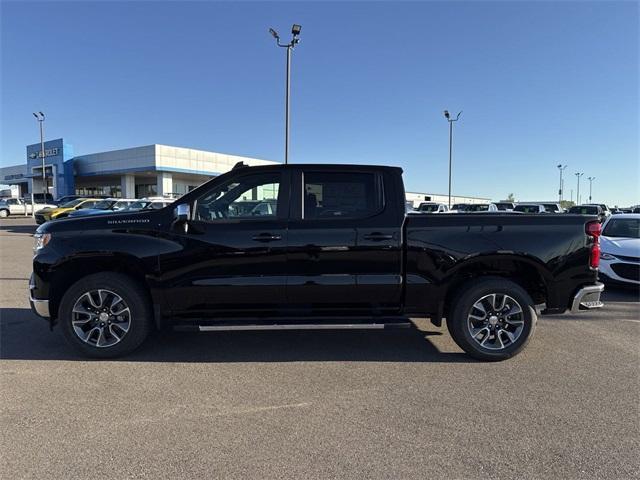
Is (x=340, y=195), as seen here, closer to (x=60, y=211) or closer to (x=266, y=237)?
(x=266, y=237)

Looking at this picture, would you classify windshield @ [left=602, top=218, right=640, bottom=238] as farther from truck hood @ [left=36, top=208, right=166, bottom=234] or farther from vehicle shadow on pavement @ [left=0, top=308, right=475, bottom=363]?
truck hood @ [left=36, top=208, right=166, bottom=234]

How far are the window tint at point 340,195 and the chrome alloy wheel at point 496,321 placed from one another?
1509 millimetres

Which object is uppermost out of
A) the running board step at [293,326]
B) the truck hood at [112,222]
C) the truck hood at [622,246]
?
the truck hood at [112,222]

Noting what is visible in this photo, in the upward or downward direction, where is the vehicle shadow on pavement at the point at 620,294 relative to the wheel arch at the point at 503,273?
downward

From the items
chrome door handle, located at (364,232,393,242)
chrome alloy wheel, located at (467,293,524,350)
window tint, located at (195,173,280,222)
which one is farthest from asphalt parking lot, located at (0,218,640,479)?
window tint, located at (195,173,280,222)

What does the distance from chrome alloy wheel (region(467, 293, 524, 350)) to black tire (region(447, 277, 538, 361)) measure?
2 centimetres

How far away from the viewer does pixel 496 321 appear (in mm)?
4809

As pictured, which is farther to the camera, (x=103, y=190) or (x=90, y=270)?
(x=103, y=190)

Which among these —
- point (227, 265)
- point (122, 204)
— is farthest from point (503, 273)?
point (122, 204)

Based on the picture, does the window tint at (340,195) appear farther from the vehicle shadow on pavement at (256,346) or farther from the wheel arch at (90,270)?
the wheel arch at (90,270)

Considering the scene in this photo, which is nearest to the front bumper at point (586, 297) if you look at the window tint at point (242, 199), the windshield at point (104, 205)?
the window tint at point (242, 199)

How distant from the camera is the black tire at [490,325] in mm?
4762

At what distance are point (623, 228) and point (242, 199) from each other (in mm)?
8550

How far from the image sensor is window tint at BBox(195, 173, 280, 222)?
4770mm
